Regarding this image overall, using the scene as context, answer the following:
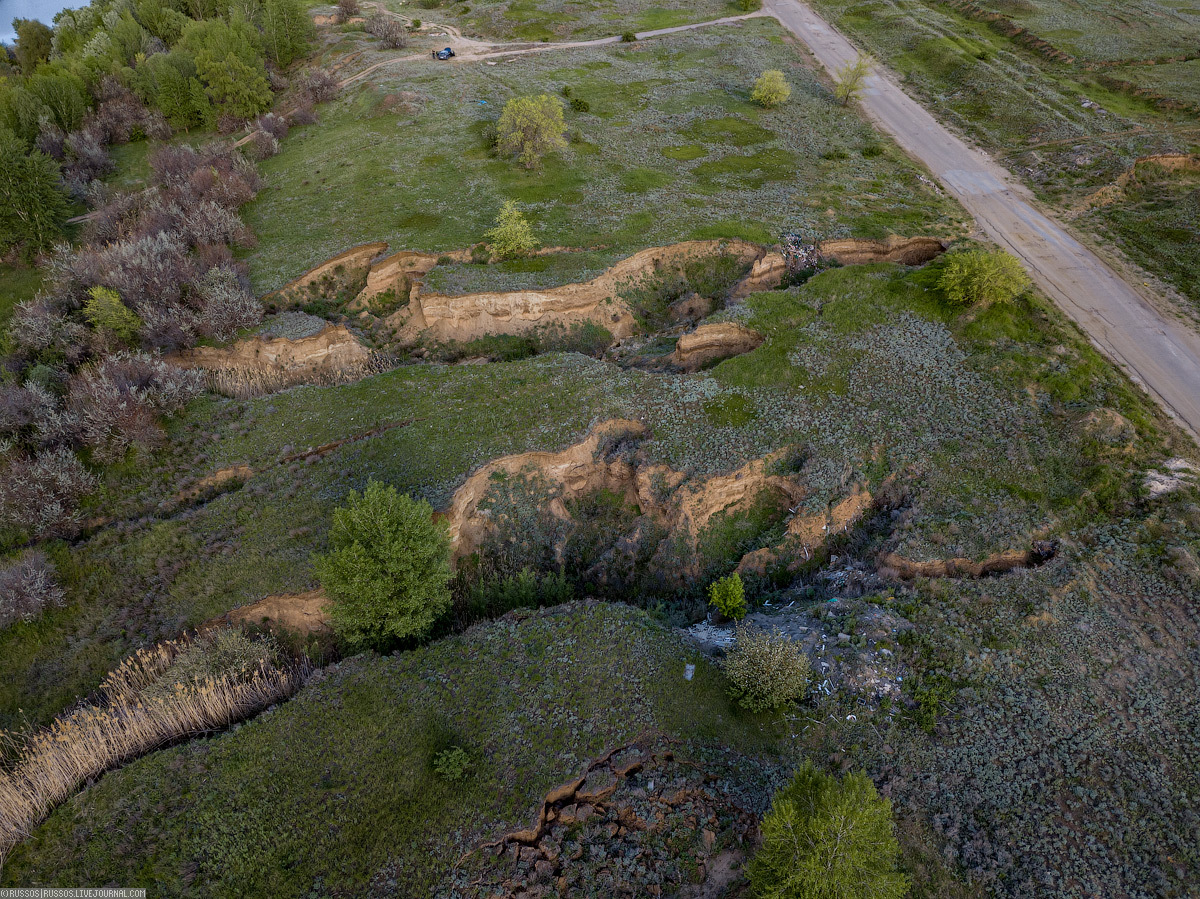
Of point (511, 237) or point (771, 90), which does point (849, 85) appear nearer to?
point (771, 90)

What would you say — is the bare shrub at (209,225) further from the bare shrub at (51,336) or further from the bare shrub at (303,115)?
the bare shrub at (303,115)

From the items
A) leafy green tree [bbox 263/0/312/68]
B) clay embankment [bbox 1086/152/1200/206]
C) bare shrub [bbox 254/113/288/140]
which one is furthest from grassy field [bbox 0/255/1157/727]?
leafy green tree [bbox 263/0/312/68]

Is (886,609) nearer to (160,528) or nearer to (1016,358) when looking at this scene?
(1016,358)

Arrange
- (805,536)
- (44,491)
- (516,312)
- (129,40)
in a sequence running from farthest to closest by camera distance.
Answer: (129,40)
(516,312)
(805,536)
(44,491)


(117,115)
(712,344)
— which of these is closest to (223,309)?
(712,344)

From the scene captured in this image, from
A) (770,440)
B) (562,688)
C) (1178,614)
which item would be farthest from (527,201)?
(1178,614)
